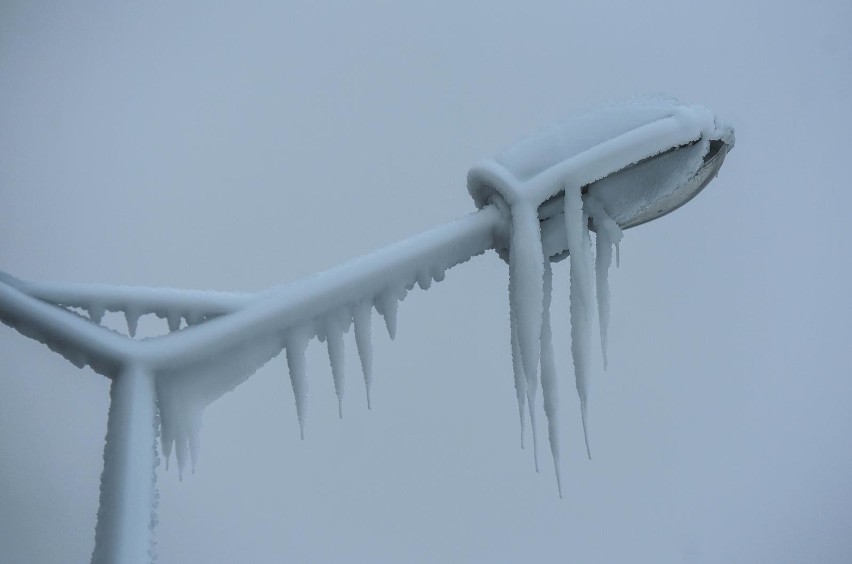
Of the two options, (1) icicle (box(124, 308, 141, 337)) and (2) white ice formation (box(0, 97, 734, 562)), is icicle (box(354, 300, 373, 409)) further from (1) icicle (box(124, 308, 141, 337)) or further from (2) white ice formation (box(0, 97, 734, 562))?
(1) icicle (box(124, 308, 141, 337))

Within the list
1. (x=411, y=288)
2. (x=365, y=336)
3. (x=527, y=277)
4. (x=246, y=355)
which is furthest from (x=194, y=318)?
(x=527, y=277)

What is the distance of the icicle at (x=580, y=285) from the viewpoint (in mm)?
6848

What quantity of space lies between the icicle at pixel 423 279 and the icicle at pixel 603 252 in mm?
1455

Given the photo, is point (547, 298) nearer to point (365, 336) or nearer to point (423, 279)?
point (423, 279)

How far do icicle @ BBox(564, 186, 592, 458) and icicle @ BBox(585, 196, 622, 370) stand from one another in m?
0.13

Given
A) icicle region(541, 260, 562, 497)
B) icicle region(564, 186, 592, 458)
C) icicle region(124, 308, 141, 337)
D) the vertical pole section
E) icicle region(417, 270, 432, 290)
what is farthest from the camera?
icicle region(124, 308, 141, 337)

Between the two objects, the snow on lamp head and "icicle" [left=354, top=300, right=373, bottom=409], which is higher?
the snow on lamp head

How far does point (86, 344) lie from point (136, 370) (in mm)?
510

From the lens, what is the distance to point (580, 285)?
7.00m

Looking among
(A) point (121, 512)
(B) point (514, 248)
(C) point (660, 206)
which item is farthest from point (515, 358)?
(A) point (121, 512)

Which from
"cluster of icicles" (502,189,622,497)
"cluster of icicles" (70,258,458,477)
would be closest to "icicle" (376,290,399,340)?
"cluster of icicles" (70,258,458,477)

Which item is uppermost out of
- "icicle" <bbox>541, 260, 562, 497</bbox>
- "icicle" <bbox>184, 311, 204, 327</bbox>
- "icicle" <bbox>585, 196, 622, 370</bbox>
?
"icicle" <bbox>585, 196, 622, 370</bbox>

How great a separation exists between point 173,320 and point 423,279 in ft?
6.69

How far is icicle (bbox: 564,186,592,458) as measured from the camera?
6.85 m
